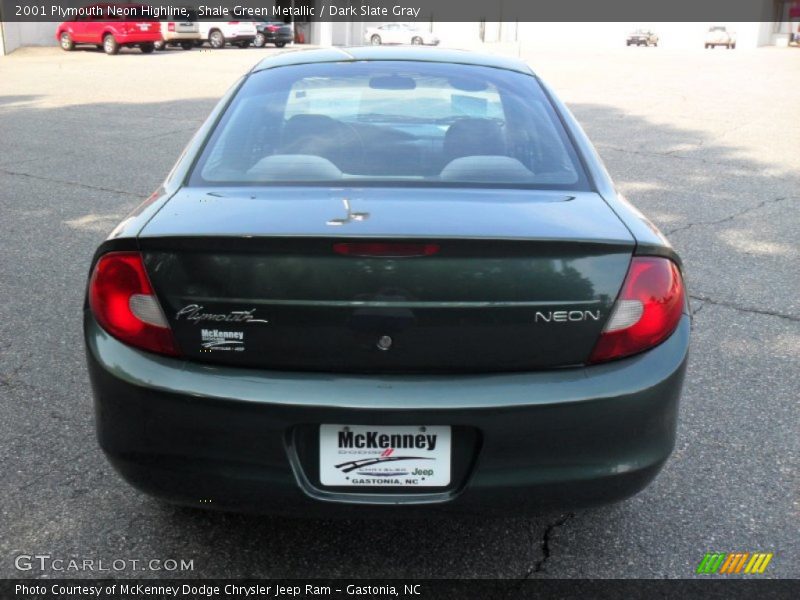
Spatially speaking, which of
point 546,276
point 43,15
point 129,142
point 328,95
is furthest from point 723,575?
point 43,15

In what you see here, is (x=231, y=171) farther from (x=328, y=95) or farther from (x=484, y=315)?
(x=484, y=315)

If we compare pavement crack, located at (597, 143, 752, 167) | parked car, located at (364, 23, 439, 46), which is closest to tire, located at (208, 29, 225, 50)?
parked car, located at (364, 23, 439, 46)

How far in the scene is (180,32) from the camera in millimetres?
33438

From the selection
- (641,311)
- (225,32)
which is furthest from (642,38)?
(641,311)

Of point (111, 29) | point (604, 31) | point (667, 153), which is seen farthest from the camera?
point (604, 31)

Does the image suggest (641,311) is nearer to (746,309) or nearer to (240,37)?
(746,309)

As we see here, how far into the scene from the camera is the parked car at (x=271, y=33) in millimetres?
37500

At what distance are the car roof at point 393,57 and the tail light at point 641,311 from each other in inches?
62.6

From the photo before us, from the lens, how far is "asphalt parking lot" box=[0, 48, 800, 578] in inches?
108

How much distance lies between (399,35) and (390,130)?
45539mm

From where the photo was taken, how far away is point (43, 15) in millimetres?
32031

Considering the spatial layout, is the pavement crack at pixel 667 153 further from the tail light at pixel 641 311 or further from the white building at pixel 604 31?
the white building at pixel 604 31
